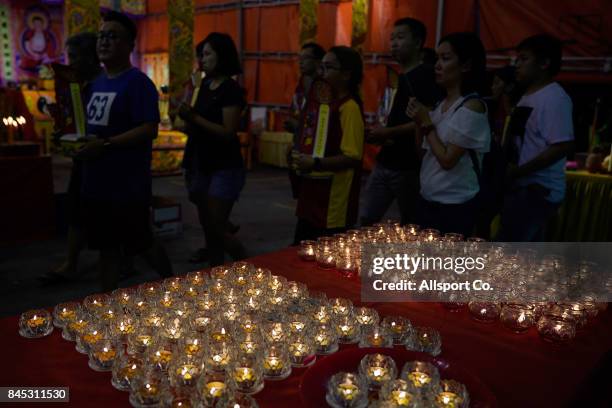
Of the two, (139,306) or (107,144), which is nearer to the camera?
(139,306)

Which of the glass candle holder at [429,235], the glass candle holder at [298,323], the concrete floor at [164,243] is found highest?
the glass candle holder at [429,235]

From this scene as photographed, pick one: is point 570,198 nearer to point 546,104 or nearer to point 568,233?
point 568,233

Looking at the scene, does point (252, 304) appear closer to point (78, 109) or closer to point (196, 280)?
point (196, 280)

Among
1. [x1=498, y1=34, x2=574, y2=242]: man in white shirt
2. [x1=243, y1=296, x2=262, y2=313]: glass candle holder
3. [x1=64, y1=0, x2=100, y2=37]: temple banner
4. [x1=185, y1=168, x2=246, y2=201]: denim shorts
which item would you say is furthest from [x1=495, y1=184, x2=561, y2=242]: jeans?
[x1=64, y1=0, x2=100, y2=37]: temple banner

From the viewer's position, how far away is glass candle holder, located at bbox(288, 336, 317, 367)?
1.17m

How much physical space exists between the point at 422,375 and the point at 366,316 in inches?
12.5

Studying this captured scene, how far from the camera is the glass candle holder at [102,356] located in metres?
1.12

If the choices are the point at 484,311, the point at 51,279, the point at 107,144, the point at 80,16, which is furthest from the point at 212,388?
the point at 80,16

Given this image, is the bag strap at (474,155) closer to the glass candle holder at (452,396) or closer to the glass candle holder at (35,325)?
the glass candle holder at (452,396)

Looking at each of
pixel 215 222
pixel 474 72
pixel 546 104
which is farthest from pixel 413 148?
pixel 215 222

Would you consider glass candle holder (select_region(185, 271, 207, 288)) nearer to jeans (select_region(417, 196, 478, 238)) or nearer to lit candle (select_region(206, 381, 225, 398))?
lit candle (select_region(206, 381, 225, 398))

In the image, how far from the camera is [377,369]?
1095 mm

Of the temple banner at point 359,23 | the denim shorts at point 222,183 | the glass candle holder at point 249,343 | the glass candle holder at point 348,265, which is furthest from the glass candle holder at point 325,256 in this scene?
the temple banner at point 359,23

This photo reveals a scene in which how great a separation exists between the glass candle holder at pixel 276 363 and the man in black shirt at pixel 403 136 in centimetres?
193
